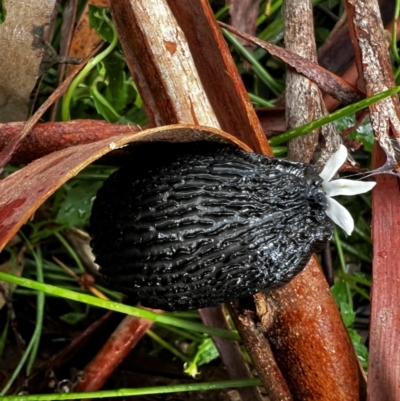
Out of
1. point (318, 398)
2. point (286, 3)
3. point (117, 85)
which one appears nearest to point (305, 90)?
point (286, 3)

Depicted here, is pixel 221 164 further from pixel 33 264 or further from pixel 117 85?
pixel 33 264

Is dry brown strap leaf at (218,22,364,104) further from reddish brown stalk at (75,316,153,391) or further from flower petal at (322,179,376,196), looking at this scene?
reddish brown stalk at (75,316,153,391)

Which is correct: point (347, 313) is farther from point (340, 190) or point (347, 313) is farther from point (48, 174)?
point (48, 174)

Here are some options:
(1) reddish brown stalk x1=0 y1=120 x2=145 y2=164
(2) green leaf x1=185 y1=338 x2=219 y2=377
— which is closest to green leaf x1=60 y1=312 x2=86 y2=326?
(2) green leaf x1=185 y1=338 x2=219 y2=377

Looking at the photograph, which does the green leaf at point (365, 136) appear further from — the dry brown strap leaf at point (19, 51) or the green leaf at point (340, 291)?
the dry brown strap leaf at point (19, 51)

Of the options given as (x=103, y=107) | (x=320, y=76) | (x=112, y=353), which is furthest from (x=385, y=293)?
(x=103, y=107)

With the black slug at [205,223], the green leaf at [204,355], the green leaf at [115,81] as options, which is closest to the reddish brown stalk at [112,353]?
the green leaf at [204,355]
